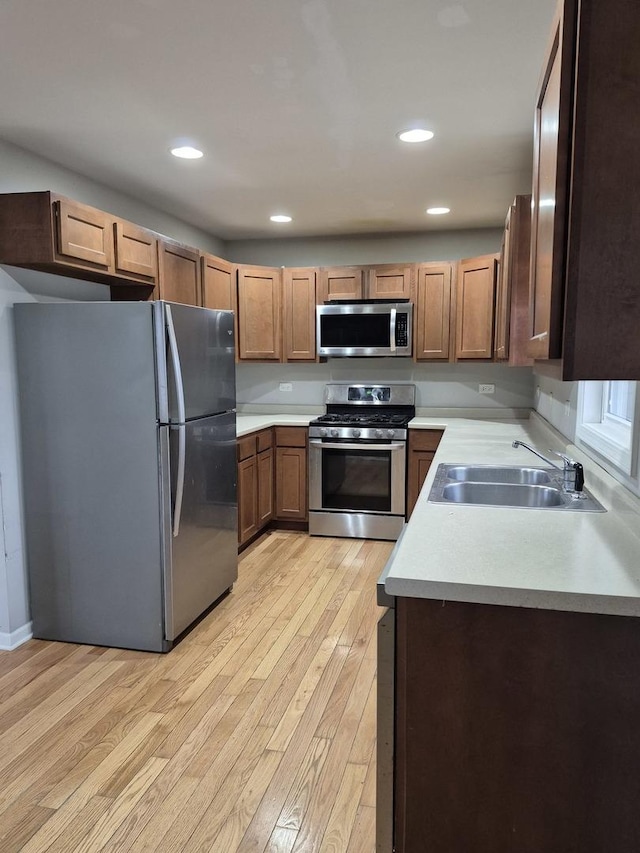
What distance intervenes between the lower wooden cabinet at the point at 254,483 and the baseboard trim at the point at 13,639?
57.0 inches

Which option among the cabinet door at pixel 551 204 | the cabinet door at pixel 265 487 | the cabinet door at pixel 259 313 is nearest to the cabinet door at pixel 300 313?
the cabinet door at pixel 259 313

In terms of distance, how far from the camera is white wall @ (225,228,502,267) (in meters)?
4.66

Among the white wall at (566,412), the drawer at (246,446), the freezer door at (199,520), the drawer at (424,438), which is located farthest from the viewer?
the drawer at (424,438)

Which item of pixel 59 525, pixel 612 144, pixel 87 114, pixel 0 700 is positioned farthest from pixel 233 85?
pixel 0 700

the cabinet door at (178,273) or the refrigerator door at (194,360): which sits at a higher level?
the cabinet door at (178,273)

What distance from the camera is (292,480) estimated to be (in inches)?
178

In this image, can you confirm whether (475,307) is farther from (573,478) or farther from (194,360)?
(573,478)

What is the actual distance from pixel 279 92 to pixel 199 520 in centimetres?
198

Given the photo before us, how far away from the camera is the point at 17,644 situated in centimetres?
281

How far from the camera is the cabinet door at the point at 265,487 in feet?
14.1

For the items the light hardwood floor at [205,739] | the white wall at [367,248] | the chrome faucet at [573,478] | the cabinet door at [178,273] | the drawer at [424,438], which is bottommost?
the light hardwood floor at [205,739]

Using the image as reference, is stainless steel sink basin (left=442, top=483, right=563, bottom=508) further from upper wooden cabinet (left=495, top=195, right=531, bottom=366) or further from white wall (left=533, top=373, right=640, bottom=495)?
Answer: upper wooden cabinet (left=495, top=195, right=531, bottom=366)

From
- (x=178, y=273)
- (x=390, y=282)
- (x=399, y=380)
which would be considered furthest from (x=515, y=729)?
(x=399, y=380)

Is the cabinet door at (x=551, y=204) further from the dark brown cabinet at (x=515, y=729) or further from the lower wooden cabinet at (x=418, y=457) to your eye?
the lower wooden cabinet at (x=418, y=457)
